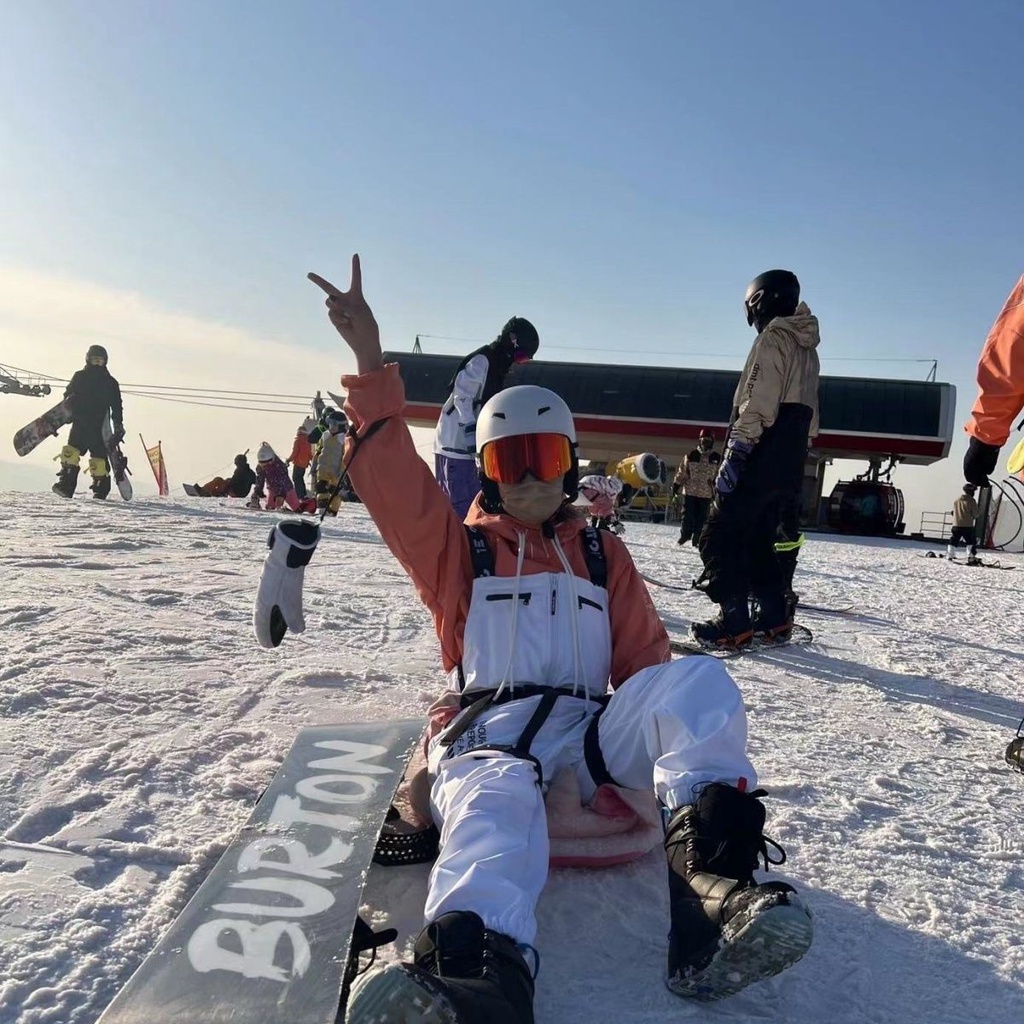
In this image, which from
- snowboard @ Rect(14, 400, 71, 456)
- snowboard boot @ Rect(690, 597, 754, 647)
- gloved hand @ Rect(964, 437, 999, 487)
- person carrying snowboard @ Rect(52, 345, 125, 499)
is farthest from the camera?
snowboard @ Rect(14, 400, 71, 456)

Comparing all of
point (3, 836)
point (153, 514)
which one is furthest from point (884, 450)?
point (3, 836)

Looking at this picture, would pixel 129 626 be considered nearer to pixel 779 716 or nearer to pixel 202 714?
pixel 202 714

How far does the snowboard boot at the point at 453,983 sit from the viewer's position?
110cm

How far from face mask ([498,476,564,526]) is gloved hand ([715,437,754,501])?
215 cm

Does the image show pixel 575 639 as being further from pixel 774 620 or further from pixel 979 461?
pixel 774 620

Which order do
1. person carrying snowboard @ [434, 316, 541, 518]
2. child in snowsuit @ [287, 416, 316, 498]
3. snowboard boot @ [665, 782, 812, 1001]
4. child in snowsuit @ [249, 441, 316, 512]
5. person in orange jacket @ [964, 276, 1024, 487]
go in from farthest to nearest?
1. child in snowsuit @ [287, 416, 316, 498]
2. child in snowsuit @ [249, 441, 316, 512]
3. person carrying snowboard @ [434, 316, 541, 518]
4. person in orange jacket @ [964, 276, 1024, 487]
5. snowboard boot @ [665, 782, 812, 1001]

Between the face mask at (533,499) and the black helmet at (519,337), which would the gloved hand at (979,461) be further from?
the black helmet at (519,337)

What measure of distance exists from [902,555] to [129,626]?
39.6 feet

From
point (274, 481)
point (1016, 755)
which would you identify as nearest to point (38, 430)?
point (274, 481)

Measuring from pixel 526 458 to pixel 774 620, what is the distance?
9.03 ft

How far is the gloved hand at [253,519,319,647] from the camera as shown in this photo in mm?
2016

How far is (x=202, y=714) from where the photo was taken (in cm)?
267

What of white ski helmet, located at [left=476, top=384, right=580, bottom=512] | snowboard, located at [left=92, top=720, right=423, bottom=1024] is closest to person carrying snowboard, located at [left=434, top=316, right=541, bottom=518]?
white ski helmet, located at [left=476, top=384, right=580, bottom=512]

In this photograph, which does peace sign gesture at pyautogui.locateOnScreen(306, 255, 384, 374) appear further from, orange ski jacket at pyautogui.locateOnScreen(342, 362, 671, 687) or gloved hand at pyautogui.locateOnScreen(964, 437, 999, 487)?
gloved hand at pyautogui.locateOnScreen(964, 437, 999, 487)
